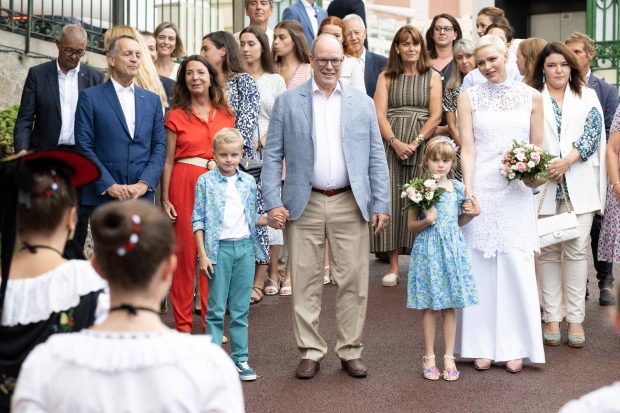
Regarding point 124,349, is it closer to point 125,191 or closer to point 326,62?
point 326,62

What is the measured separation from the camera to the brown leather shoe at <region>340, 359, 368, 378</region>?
284 inches

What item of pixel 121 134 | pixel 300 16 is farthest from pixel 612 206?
pixel 300 16

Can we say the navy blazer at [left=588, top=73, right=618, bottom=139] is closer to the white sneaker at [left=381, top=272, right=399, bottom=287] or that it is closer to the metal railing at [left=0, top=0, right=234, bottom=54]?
the white sneaker at [left=381, top=272, right=399, bottom=287]

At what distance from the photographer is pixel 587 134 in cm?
841

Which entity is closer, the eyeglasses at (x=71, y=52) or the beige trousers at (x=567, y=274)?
the beige trousers at (x=567, y=274)

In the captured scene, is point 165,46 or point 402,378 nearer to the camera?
point 402,378

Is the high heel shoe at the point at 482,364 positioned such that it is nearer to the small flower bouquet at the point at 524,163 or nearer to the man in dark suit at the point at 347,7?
the small flower bouquet at the point at 524,163

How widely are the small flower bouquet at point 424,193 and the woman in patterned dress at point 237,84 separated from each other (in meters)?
2.16

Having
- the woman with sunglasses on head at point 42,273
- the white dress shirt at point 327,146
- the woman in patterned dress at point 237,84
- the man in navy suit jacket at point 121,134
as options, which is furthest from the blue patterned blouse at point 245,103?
the woman with sunglasses on head at point 42,273

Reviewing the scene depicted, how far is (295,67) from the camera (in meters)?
10.6

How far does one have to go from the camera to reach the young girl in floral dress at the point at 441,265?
284 inches

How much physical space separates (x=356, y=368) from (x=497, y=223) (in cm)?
143

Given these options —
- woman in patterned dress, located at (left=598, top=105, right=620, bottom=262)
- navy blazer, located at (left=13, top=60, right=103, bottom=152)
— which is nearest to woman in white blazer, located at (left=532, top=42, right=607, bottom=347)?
woman in patterned dress, located at (left=598, top=105, right=620, bottom=262)

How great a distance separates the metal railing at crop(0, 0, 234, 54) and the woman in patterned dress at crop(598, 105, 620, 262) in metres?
6.03
